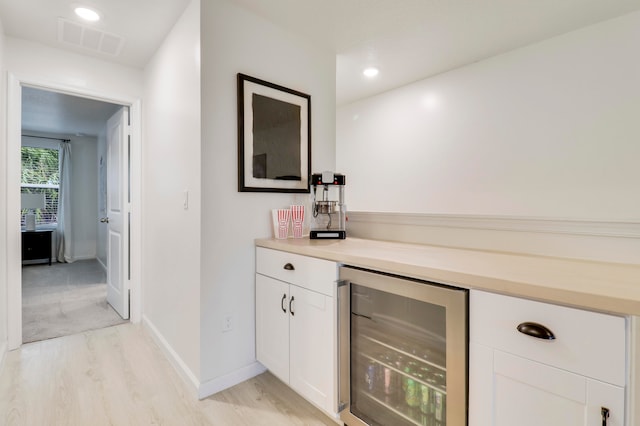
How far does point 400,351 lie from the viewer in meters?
1.39

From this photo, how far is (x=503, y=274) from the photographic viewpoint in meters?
1.06

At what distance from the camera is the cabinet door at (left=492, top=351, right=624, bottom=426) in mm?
840

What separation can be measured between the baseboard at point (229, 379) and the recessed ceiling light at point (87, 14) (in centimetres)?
242

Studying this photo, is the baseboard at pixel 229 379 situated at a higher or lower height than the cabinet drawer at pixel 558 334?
lower

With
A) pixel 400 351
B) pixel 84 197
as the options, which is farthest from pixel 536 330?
pixel 84 197

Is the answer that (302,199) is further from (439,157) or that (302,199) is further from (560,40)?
(560,40)

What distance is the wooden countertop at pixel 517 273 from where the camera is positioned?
86 cm

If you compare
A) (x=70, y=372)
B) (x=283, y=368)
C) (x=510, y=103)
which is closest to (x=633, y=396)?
(x=283, y=368)

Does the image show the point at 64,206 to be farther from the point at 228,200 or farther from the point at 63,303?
the point at 228,200

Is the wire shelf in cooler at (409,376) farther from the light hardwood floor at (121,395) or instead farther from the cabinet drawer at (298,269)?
the light hardwood floor at (121,395)

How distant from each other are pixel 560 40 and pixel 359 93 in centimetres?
177

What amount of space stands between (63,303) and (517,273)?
4297 mm

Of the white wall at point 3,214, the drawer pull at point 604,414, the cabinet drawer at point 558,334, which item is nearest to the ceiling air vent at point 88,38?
the white wall at point 3,214

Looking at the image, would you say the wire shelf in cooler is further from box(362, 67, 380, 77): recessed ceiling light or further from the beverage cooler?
box(362, 67, 380, 77): recessed ceiling light
